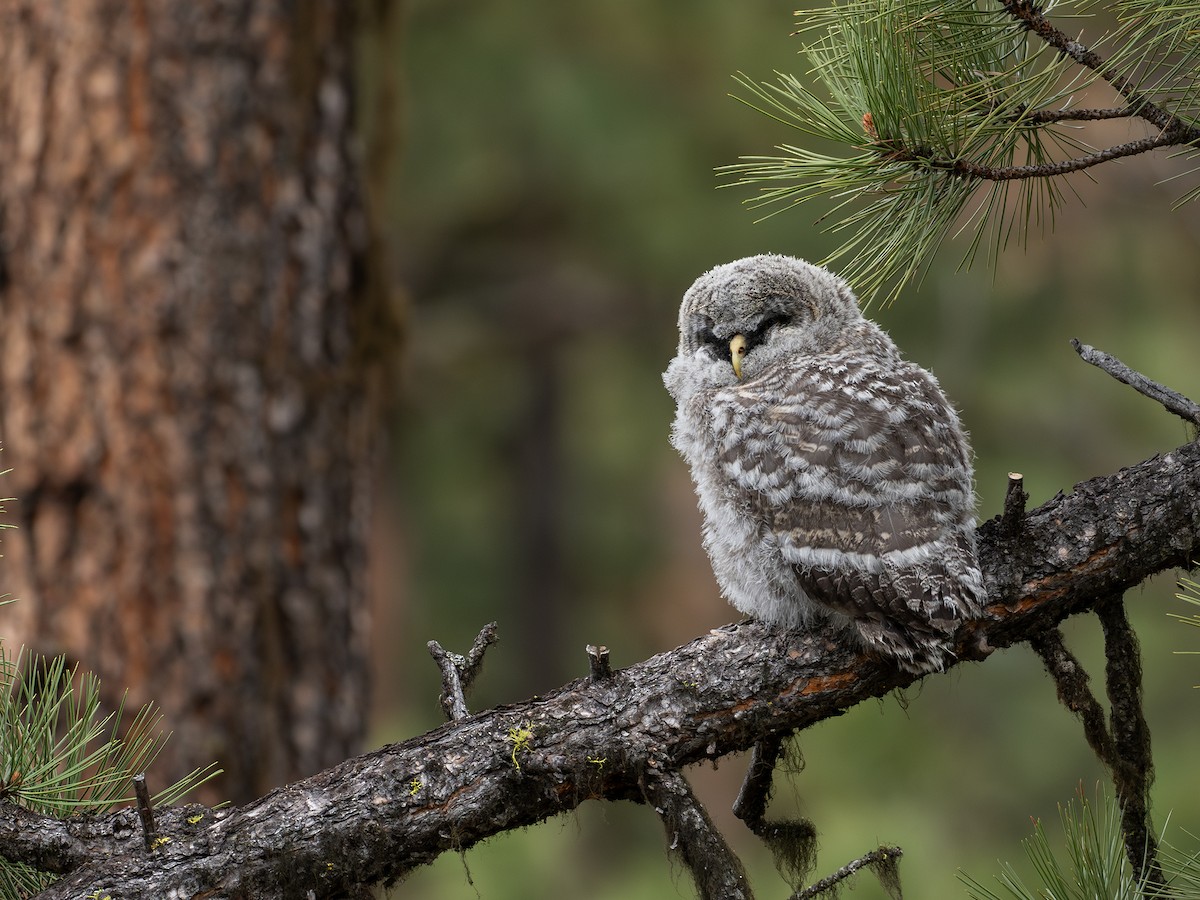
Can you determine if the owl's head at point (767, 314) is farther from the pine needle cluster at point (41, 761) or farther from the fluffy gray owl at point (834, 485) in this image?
the pine needle cluster at point (41, 761)

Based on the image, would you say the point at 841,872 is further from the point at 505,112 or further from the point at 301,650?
the point at 505,112

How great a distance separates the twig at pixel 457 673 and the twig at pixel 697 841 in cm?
40

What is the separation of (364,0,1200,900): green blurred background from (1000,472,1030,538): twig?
361 cm

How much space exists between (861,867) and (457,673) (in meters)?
0.86

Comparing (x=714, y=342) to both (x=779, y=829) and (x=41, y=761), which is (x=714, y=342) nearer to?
(x=779, y=829)

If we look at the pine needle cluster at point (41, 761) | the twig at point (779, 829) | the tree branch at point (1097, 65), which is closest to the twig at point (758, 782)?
the twig at point (779, 829)

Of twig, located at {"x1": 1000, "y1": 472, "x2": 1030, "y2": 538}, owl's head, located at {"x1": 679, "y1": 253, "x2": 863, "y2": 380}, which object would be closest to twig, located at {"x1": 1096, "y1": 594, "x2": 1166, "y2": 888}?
twig, located at {"x1": 1000, "y1": 472, "x2": 1030, "y2": 538}

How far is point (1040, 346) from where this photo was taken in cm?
774

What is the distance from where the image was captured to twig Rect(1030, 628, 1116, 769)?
2.42m

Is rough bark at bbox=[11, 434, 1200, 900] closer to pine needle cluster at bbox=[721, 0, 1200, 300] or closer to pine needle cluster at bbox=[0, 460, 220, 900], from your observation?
pine needle cluster at bbox=[0, 460, 220, 900]

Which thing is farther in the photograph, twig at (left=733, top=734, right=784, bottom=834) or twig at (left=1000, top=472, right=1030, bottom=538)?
twig at (left=733, top=734, right=784, bottom=834)

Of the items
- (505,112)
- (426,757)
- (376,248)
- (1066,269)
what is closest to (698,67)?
(505,112)

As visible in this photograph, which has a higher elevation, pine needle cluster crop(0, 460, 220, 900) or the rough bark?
pine needle cluster crop(0, 460, 220, 900)

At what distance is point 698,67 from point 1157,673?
5195 millimetres
